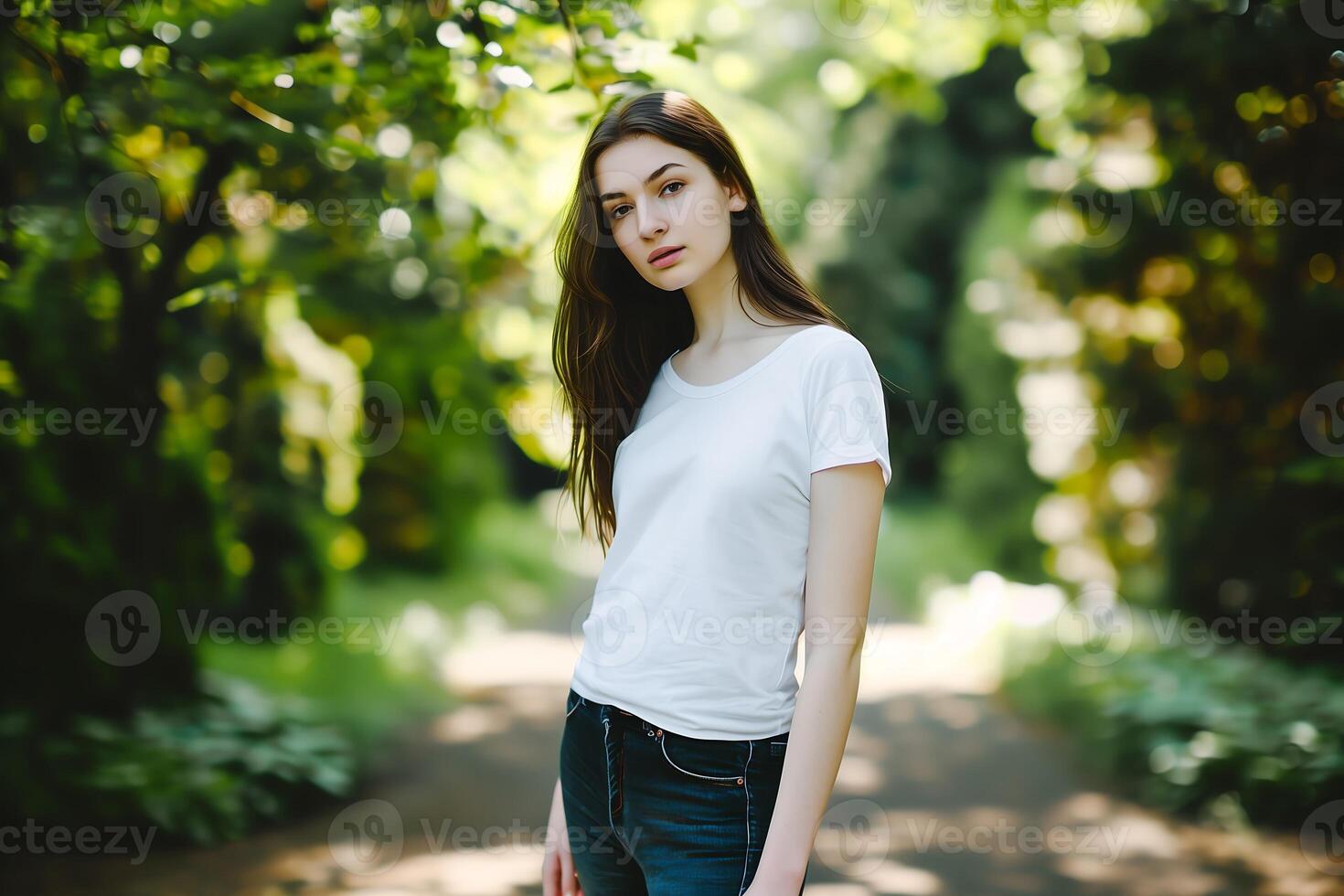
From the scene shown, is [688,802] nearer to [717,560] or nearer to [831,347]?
[717,560]

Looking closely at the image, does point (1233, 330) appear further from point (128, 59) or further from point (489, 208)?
point (128, 59)

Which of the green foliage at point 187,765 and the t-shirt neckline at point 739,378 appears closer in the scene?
the t-shirt neckline at point 739,378

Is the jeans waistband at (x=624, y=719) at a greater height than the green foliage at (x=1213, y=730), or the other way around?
the jeans waistband at (x=624, y=719)

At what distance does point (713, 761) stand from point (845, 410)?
1.83ft

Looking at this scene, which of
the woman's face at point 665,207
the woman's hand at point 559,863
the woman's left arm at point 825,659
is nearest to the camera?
the woman's left arm at point 825,659

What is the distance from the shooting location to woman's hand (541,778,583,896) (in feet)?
6.15

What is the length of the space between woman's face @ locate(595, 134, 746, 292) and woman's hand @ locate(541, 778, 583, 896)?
0.95 meters

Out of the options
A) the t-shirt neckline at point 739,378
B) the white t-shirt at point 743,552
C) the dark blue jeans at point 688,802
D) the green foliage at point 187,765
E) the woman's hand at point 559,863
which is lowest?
the green foliage at point 187,765

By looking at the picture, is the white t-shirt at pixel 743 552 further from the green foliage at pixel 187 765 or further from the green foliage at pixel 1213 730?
the green foliage at pixel 1213 730

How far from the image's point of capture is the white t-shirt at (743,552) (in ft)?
5.08

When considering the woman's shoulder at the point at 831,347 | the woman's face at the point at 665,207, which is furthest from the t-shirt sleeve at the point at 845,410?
the woman's face at the point at 665,207

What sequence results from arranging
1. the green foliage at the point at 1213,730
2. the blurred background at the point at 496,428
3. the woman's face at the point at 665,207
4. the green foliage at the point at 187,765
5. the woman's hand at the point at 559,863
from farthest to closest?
1. the green foliage at the point at 1213,730
2. the green foliage at the point at 187,765
3. the blurred background at the point at 496,428
4. the woman's hand at the point at 559,863
5. the woman's face at the point at 665,207

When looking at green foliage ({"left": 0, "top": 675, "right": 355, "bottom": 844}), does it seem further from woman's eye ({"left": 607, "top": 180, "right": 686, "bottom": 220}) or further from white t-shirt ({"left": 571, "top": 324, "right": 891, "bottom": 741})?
woman's eye ({"left": 607, "top": 180, "right": 686, "bottom": 220})

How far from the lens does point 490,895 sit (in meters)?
3.89
